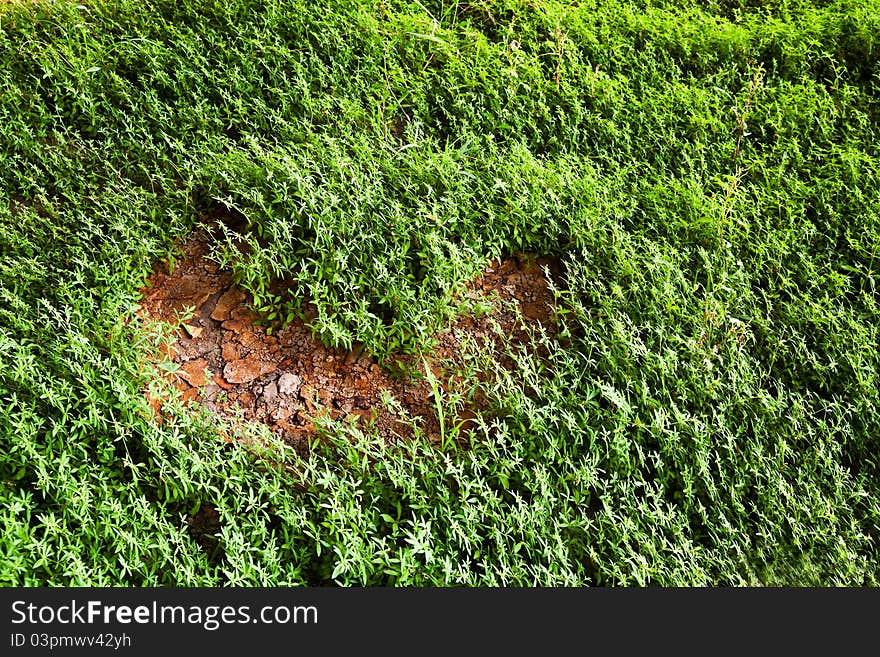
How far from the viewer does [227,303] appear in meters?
3.36

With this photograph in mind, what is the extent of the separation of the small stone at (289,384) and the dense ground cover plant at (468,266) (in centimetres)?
31

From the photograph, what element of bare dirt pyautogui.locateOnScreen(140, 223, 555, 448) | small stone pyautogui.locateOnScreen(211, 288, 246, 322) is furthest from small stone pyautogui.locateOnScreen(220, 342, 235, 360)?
small stone pyautogui.locateOnScreen(211, 288, 246, 322)

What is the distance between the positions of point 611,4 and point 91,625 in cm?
504

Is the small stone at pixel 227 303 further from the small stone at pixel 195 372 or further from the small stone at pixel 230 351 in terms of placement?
the small stone at pixel 195 372

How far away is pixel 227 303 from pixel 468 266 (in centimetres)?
122

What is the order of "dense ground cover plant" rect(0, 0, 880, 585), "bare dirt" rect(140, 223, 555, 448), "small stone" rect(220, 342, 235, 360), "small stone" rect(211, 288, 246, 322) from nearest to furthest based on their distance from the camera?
"dense ground cover plant" rect(0, 0, 880, 585) → "bare dirt" rect(140, 223, 555, 448) → "small stone" rect(220, 342, 235, 360) → "small stone" rect(211, 288, 246, 322)

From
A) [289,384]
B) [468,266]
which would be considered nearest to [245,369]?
[289,384]

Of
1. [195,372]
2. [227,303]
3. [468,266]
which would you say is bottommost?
[195,372]

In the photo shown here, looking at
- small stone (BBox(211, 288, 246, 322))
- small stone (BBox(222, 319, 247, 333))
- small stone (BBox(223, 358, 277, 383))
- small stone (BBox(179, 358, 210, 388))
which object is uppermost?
small stone (BBox(211, 288, 246, 322))

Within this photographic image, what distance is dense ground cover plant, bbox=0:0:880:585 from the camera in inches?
105

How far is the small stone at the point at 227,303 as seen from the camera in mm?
3316

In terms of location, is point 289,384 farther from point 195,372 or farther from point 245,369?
point 195,372

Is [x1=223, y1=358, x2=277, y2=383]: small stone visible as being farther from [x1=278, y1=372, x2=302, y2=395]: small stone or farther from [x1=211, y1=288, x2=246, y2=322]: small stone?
[x1=211, y1=288, x2=246, y2=322]: small stone

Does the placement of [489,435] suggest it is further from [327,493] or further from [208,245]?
[208,245]
